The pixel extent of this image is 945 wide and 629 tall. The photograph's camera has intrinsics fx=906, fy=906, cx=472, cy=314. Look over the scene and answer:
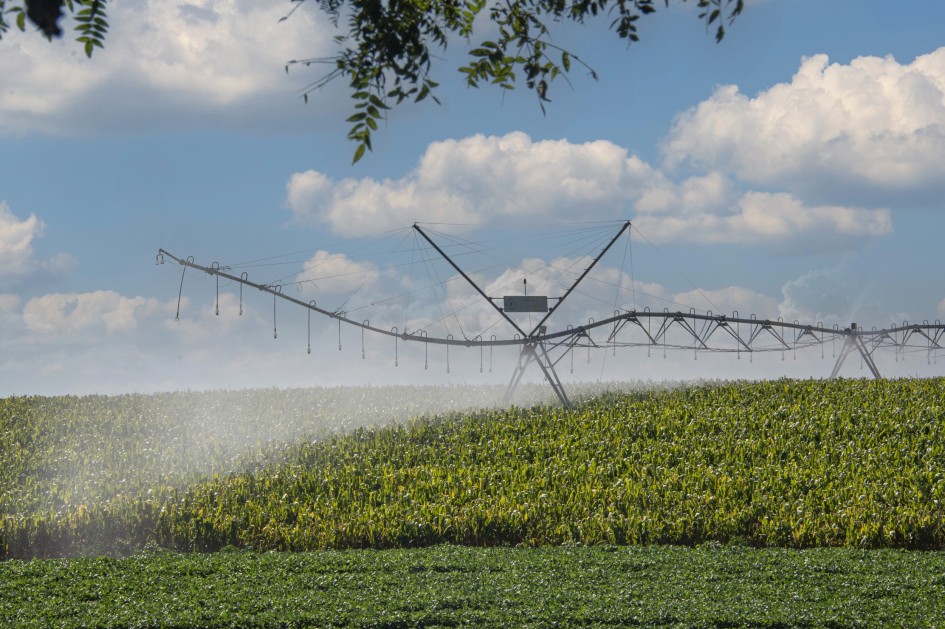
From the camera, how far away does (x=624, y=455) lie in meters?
23.0

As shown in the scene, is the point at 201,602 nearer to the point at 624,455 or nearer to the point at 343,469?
the point at 343,469

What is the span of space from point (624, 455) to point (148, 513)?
11.4 m

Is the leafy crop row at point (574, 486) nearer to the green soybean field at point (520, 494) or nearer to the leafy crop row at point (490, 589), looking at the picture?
the green soybean field at point (520, 494)

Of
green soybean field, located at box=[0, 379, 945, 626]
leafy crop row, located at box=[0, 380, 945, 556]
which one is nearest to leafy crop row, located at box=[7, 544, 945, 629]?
green soybean field, located at box=[0, 379, 945, 626]

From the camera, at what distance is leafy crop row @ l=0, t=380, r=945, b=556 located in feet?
57.1

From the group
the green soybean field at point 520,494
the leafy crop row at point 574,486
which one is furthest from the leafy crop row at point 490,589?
the leafy crop row at point 574,486

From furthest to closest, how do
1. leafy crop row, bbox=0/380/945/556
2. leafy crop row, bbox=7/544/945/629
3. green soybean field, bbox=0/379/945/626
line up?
leafy crop row, bbox=0/380/945/556
green soybean field, bbox=0/379/945/626
leafy crop row, bbox=7/544/945/629

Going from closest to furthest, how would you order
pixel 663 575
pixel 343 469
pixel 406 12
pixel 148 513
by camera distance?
pixel 406 12 < pixel 663 575 < pixel 148 513 < pixel 343 469

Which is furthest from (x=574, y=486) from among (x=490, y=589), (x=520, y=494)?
(x=490, y=589)

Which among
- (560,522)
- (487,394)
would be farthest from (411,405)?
(560,522)

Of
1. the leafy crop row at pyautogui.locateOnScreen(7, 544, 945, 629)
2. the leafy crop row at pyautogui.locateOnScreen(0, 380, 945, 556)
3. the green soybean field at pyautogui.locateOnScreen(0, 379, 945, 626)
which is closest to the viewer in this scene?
the leafy crop row at pyautogui.locateOnScreen(7, 544, 945, 629)

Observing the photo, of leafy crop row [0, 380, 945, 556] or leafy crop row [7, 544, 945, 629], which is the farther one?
leafy crop row [0, 380, 945, 556]

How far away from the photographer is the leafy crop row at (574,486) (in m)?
17.4

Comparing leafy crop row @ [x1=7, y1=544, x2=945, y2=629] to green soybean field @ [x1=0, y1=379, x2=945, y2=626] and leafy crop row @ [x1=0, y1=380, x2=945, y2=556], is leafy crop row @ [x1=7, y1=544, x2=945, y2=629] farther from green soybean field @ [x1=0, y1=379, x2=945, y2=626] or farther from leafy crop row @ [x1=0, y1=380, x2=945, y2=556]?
leafy crop row @ [x1=0, y1=380, x2=945, y2=556]
